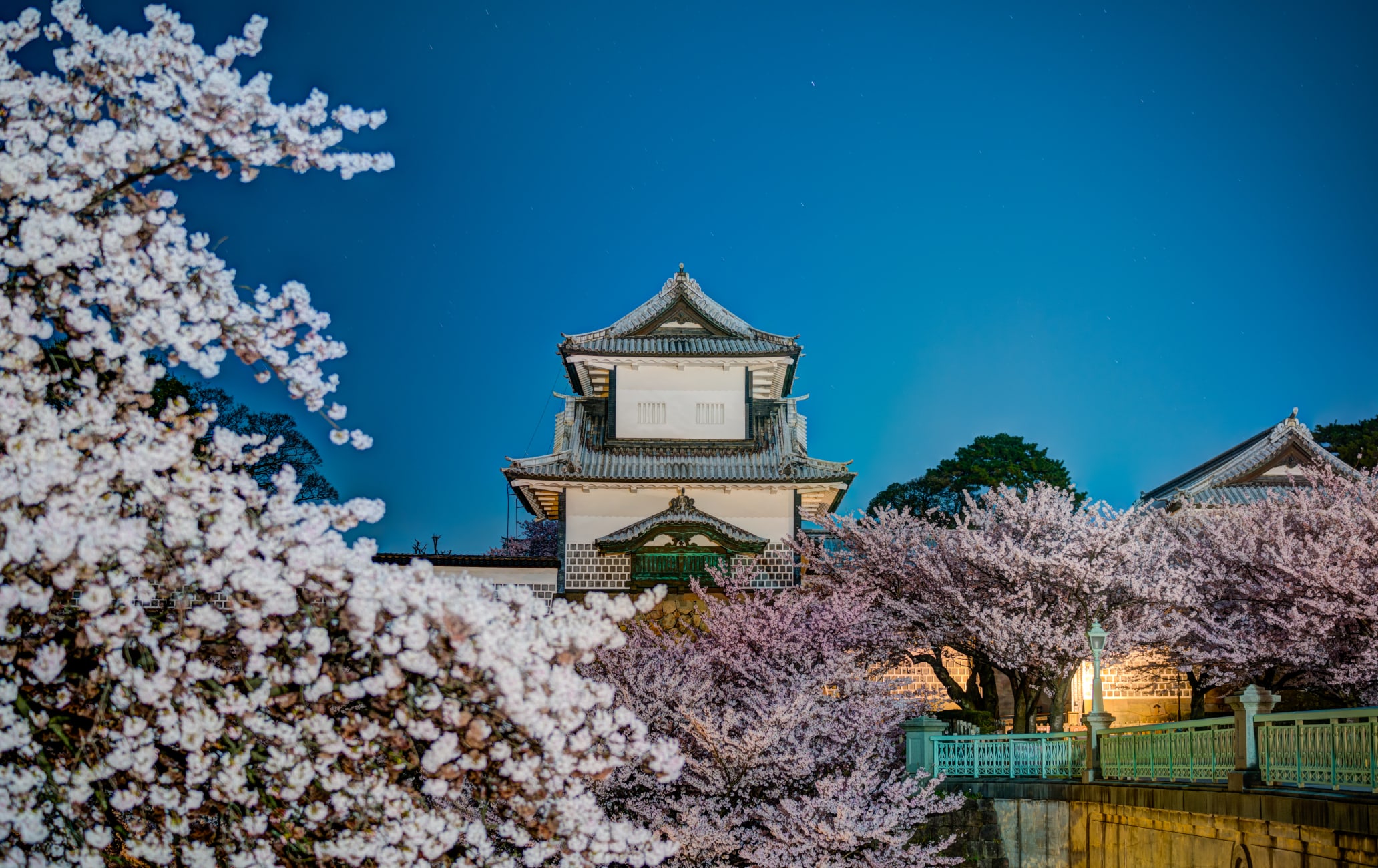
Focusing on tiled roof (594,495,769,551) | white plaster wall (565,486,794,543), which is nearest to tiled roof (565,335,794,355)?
white plaster wall (565,486,794,543)

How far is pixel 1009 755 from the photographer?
60.3ft

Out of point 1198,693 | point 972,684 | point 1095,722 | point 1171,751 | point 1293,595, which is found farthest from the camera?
point 972,684

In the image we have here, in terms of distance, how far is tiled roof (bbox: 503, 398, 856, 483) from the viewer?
25.7m

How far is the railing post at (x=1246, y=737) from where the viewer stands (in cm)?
1128

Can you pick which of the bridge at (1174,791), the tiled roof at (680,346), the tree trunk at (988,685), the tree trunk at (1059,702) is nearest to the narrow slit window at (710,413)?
the tiled roof at (680,346)

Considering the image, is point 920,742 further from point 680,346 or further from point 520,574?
point 680,346

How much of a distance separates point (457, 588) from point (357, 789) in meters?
1.36

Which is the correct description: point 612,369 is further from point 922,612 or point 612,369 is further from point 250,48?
point 250,48

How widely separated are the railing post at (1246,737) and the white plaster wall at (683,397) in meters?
16.5

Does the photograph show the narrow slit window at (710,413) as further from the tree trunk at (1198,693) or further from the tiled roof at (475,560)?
the tree trunk at (1198,693)

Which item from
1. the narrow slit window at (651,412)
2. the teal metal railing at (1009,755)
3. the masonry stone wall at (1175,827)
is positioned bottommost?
the masonry stone wall at (1175,827)

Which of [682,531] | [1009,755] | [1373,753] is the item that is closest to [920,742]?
[1009,755]

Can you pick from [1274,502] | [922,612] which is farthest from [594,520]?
[1274,502]

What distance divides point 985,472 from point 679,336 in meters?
23.1
